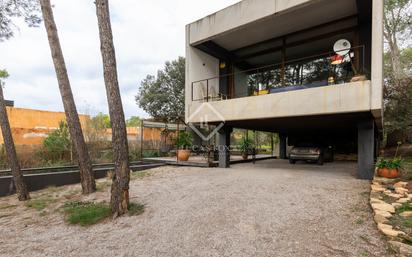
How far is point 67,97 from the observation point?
6938mm

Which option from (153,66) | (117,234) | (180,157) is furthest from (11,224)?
(153,66)

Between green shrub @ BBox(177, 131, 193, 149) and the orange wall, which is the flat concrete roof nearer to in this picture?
green shrub @ BBox(177, 131, 193, 149)

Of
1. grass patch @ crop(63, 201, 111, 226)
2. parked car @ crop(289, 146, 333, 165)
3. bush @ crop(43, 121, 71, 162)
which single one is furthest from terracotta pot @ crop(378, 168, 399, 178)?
bush @ crop(43, 121, 71, 162)

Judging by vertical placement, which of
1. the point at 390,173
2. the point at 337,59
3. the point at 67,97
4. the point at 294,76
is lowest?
the point at 390,173

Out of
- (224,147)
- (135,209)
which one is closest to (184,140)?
(224,147)

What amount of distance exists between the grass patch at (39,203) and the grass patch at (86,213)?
0.72m

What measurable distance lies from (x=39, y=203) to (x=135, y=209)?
125 inches

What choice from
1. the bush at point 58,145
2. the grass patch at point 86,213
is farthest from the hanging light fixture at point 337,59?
the bush at point 58,145

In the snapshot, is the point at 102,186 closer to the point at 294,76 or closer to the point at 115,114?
the point at 115,114

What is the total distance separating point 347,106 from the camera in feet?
21.1

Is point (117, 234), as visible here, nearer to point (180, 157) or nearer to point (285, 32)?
point (180, 157)

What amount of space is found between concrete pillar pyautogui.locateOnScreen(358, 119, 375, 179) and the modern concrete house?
26 millimetres

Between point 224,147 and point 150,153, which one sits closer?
point 224,147

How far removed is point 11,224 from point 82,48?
9.17 metres
